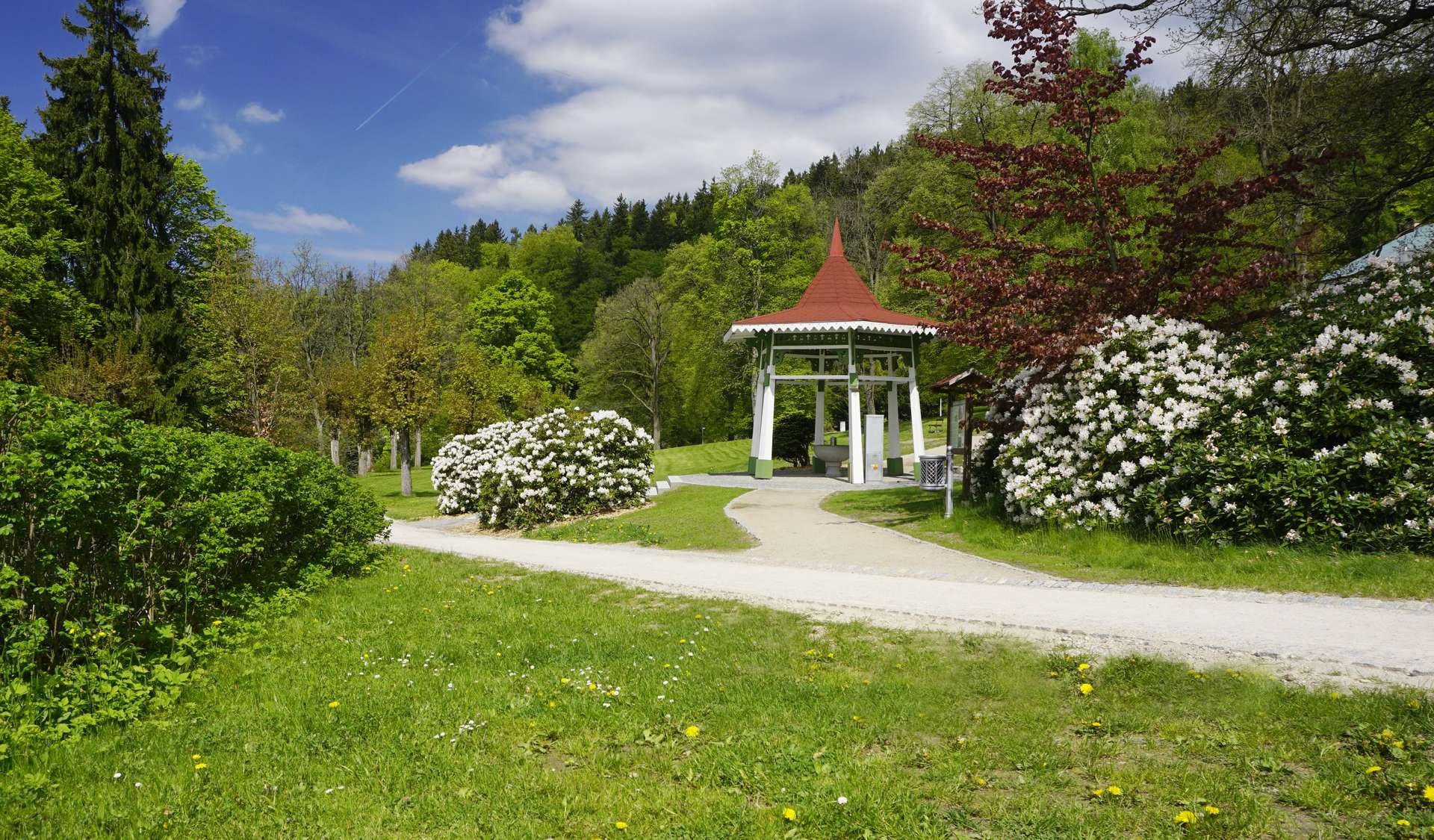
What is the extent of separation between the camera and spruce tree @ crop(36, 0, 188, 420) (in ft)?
90.6

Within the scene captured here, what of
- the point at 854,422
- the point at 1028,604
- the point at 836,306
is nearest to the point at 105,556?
the point at 1028,604

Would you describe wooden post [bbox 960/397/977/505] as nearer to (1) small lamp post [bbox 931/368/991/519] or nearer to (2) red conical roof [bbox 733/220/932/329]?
(1) small lamp post [bbox 931/368/991/519]

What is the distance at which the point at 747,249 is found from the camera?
119 feet

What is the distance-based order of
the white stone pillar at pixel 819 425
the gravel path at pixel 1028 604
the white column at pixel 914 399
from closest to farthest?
the gravel path at pixel 1028 604, the white column at pixel 914 399, the white stone pillar at pixel 819 425

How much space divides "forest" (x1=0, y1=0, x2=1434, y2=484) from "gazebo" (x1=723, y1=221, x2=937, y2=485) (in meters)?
2.00

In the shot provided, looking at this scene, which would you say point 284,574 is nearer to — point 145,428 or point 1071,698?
point 145,428

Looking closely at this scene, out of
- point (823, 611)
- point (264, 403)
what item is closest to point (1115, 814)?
point (823, 611)

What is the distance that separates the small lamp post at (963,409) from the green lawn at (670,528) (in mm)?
3832

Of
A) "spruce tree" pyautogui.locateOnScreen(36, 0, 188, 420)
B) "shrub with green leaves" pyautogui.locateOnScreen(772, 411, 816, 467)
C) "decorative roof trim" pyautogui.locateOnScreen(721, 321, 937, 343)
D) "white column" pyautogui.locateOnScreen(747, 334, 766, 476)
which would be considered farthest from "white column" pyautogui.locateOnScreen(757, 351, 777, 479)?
"spruce tree" pyautogui.locateOnScreen(36, 0, 188, 420)

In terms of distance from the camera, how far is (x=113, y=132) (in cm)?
2825

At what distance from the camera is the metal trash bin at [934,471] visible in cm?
1680

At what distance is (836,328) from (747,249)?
15.1 meters

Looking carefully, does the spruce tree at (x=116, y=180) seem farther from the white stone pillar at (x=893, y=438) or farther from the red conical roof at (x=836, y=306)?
the white stone pillar at (x=893, y=438)

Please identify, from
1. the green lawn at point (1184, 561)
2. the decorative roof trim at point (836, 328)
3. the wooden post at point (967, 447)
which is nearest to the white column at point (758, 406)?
the decorative roof trim at point (836, 328)
